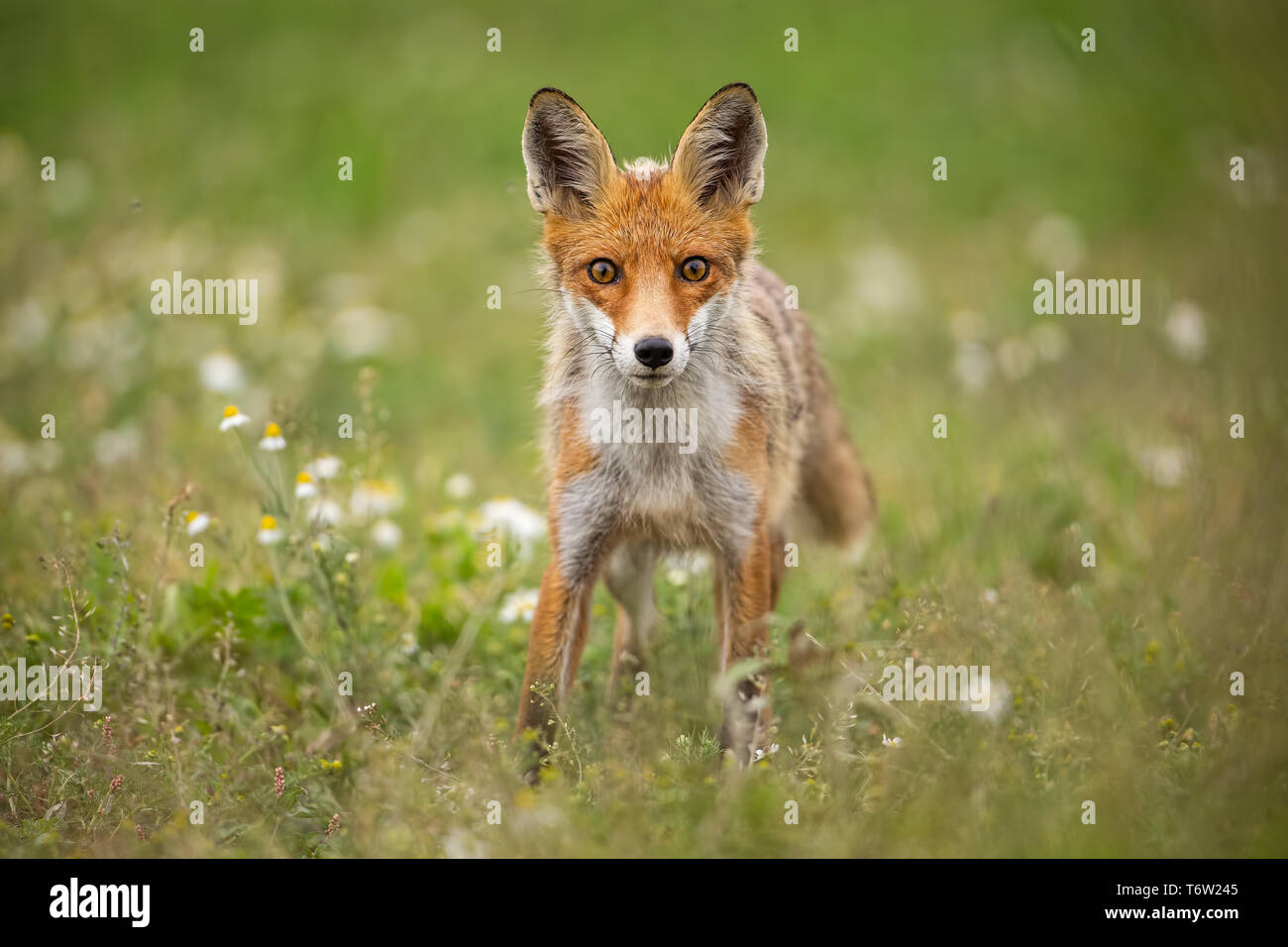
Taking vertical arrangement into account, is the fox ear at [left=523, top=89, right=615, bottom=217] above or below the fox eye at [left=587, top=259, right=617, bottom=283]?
above

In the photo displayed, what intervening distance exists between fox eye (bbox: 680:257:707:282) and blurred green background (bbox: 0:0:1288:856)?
162cm

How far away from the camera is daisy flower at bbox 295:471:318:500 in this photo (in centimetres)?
498

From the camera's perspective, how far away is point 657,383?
4344 millimetres

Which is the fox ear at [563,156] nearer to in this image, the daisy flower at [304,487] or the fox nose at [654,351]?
the fox nose at [654,351]

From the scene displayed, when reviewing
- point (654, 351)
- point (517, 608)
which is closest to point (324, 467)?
point (517, 608)

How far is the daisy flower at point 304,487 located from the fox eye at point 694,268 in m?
1.94

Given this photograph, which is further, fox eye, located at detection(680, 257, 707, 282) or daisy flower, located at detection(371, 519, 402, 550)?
daisy flower, located at detection(371, 519, 402, 550)

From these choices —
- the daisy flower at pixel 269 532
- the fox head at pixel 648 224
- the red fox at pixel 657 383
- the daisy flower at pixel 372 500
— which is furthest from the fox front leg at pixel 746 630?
the daisy flower at pixel 372 500

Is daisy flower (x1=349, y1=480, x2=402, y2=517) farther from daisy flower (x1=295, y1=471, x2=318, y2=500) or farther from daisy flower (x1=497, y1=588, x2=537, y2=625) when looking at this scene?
daisy flower (x1=497, y1=588, x2=537, y2=625)

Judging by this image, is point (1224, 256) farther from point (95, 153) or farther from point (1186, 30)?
point (95, 153)

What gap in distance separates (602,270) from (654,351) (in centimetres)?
53

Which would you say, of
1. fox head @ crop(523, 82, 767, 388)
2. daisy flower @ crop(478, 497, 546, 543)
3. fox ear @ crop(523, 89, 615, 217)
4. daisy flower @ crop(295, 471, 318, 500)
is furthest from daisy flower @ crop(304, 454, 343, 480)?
fox ear @ crop(523, 89, 615, 217)

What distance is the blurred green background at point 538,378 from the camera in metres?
4.20
